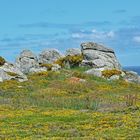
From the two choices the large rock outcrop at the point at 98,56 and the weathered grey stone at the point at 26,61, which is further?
the weathered grey stone at the point at 26,61

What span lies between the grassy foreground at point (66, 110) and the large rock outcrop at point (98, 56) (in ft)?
33.7

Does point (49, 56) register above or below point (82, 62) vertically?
above

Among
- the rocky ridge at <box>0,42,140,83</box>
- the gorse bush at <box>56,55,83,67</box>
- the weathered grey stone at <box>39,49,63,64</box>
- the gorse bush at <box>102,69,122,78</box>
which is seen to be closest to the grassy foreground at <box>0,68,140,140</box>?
the gorse bush at <box>102,69,122,78</box>

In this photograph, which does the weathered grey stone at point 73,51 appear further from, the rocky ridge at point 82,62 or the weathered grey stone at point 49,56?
the weathered grey stone at point 49,56

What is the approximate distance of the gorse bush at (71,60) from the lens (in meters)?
87.1

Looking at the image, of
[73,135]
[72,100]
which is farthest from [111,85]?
[73,135]

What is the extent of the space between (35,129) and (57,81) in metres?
36.9

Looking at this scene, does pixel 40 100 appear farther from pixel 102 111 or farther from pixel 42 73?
pixel 42 73

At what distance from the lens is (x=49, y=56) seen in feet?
308

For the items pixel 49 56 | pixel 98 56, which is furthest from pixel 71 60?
pixel 49 56

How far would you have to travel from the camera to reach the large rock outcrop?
85688 mm

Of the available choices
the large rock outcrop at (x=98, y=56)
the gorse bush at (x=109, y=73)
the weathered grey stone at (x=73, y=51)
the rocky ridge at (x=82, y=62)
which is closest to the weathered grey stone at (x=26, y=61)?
the rocky ridge at (x=82, y=62)

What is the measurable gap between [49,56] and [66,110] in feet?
167

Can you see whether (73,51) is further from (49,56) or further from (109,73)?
(109,73)
